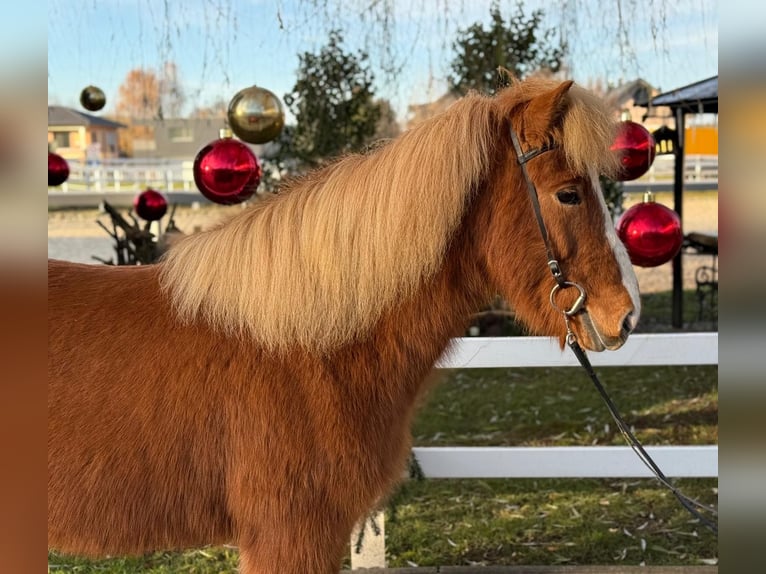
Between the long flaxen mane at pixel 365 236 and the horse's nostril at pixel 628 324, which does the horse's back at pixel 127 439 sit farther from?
the horse's nostril at pixel 628 324

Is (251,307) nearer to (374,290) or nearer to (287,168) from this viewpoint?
(374,290)

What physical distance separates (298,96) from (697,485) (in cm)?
444

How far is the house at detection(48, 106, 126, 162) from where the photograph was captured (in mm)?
5457

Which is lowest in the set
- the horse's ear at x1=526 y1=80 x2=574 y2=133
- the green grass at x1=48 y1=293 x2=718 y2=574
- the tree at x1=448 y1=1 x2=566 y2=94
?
the green grass at x1=48 y1=293 x2=718 y2=574

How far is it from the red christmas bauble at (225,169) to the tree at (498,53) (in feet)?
9.55

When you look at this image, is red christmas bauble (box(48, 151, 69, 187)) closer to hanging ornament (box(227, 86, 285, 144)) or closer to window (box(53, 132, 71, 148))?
hanging ornament (box(227, 86, 285, 144))

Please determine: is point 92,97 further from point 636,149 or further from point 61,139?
point 636,149

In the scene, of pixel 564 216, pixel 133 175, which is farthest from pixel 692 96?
pixel 133 175

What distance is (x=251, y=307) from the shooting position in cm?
196

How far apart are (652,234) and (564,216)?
1.14m

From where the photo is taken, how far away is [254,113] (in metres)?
3.42

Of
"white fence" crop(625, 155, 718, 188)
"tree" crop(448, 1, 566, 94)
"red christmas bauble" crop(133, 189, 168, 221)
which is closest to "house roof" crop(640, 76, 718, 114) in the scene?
"tree" crop(448, 1, 566, 94)

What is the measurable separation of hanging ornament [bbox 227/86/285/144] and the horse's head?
1756 millimetres

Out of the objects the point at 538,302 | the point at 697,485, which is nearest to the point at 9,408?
the point at 538,302
